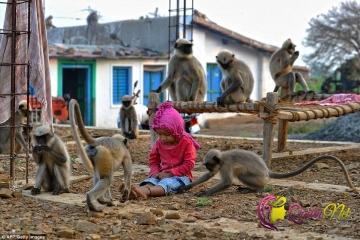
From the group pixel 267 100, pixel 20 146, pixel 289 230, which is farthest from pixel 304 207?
pixel 20 146

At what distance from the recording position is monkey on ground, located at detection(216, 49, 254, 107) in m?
10.9

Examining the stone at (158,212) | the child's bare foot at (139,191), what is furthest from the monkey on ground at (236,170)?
the stone at (158,212)

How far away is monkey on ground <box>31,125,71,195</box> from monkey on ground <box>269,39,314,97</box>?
242 inches

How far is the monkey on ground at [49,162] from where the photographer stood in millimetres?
7316

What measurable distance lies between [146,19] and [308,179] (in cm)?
1962

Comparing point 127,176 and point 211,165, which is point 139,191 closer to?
point 127,176

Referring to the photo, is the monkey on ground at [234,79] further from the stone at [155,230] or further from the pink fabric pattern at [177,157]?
the stone at [155,230]

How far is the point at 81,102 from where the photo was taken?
24.8 metres

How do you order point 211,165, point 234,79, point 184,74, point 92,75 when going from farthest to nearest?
point 92,75, point 184,74, point 234,79, point 211,165

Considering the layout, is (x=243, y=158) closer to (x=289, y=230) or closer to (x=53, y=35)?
(x=289, y=230)

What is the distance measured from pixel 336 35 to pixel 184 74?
1952 centimetres

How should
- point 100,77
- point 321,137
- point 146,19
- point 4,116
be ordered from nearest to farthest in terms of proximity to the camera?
point 4,116 < point 321,137 < point 100,77 < point 146,19

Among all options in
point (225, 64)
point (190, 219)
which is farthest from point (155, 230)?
point (225, 64)

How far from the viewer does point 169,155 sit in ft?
25.3
